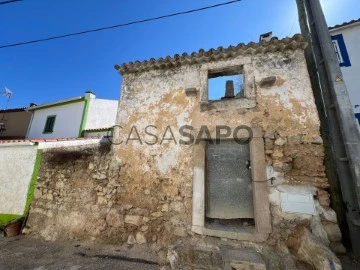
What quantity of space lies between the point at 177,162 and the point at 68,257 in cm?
292

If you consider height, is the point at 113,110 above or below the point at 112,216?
above

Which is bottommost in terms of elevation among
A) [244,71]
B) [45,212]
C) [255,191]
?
[45,212]

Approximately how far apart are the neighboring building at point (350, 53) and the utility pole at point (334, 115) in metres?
2.57

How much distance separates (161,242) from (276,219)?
2378 millimetres

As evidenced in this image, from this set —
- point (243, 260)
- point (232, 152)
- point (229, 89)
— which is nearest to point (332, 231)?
point (243, 260)

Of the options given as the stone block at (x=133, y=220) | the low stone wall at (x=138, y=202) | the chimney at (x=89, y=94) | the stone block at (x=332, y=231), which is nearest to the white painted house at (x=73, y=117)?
the chimney at (x=89, y=94)

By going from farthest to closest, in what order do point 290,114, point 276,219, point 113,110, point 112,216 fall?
point 113,110
point 112,216
point 290,114
point 276,219

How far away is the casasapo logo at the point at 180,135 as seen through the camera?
14.4 feet

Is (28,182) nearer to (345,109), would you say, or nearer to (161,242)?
(161,242)

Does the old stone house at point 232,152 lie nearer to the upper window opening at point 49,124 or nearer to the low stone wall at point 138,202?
the low stone wall at point 138,202

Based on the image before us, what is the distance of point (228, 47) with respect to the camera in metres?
4.88

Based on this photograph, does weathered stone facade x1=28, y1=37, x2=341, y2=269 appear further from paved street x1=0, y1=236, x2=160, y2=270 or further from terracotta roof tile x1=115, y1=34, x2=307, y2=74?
paved street x1=0, y1=236, x2=160, y2=270

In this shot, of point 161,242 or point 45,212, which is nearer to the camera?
point 161,242

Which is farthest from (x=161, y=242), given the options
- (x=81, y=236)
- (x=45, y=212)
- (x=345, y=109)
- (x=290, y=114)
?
(x=345, y=109)
